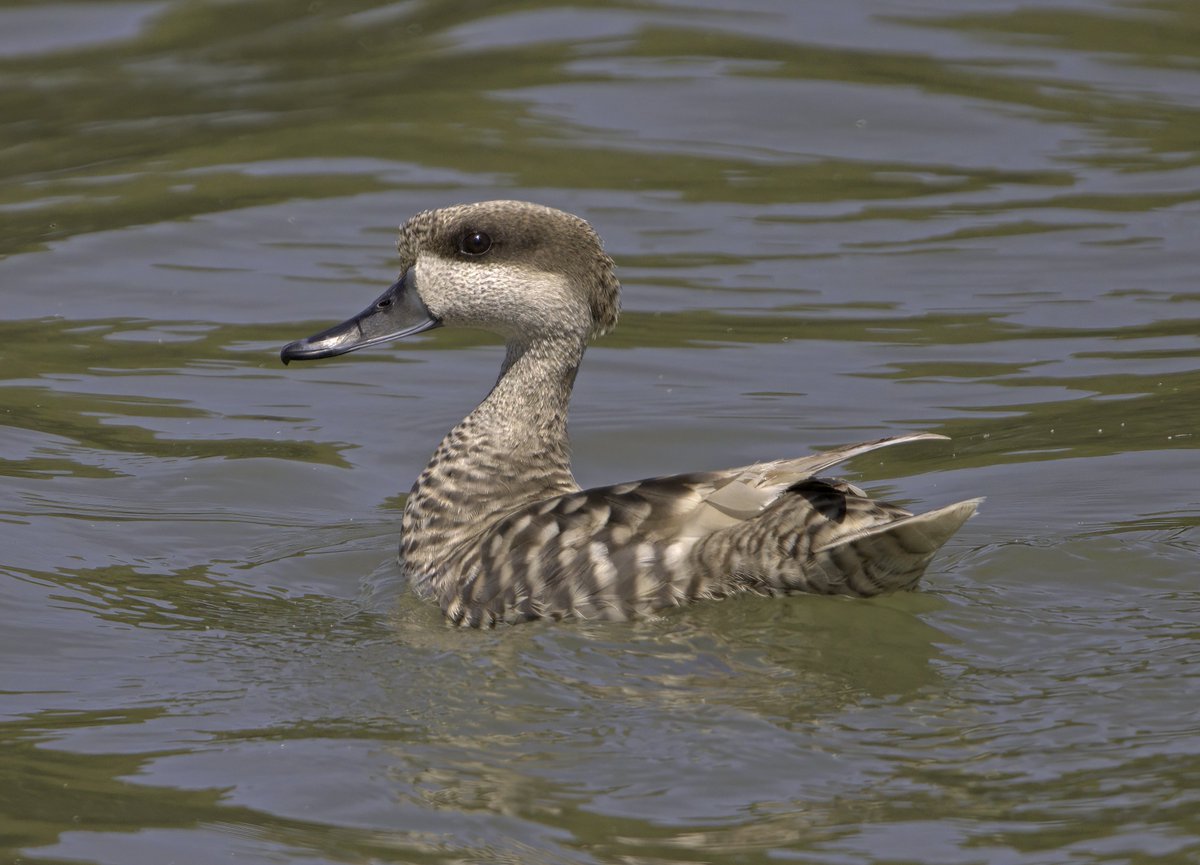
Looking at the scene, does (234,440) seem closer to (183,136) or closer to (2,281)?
(2,281)

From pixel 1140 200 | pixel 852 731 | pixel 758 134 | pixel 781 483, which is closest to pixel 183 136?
pixel 758 134

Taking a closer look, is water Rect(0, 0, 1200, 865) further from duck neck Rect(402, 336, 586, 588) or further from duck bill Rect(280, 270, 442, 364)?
duck bill Rect(280, 270, 442, 364)

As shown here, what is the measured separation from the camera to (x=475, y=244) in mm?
7516

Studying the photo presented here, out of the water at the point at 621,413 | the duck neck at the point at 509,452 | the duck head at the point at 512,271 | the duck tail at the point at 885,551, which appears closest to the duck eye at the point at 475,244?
the duck head at the point at 512,271

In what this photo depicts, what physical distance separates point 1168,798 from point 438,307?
3.56 meters

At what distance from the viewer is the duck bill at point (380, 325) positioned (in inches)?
304

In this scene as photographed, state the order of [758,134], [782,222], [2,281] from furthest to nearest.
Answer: [758,134]
[782,222]
[2,281]

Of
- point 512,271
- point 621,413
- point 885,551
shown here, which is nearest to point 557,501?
point 512,271

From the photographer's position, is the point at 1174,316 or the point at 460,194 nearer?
the point at 1174,316

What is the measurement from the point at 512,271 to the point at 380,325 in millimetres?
641

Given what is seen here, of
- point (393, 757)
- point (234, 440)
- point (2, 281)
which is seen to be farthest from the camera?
point (2, 281)

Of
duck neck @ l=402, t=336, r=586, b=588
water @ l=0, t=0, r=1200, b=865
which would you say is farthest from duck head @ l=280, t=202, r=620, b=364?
water @ l=0, t=0, r=1200, b=865

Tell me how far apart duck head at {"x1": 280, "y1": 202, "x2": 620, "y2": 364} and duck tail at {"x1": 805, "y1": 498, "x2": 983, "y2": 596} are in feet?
5.31

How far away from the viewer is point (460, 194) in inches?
492
